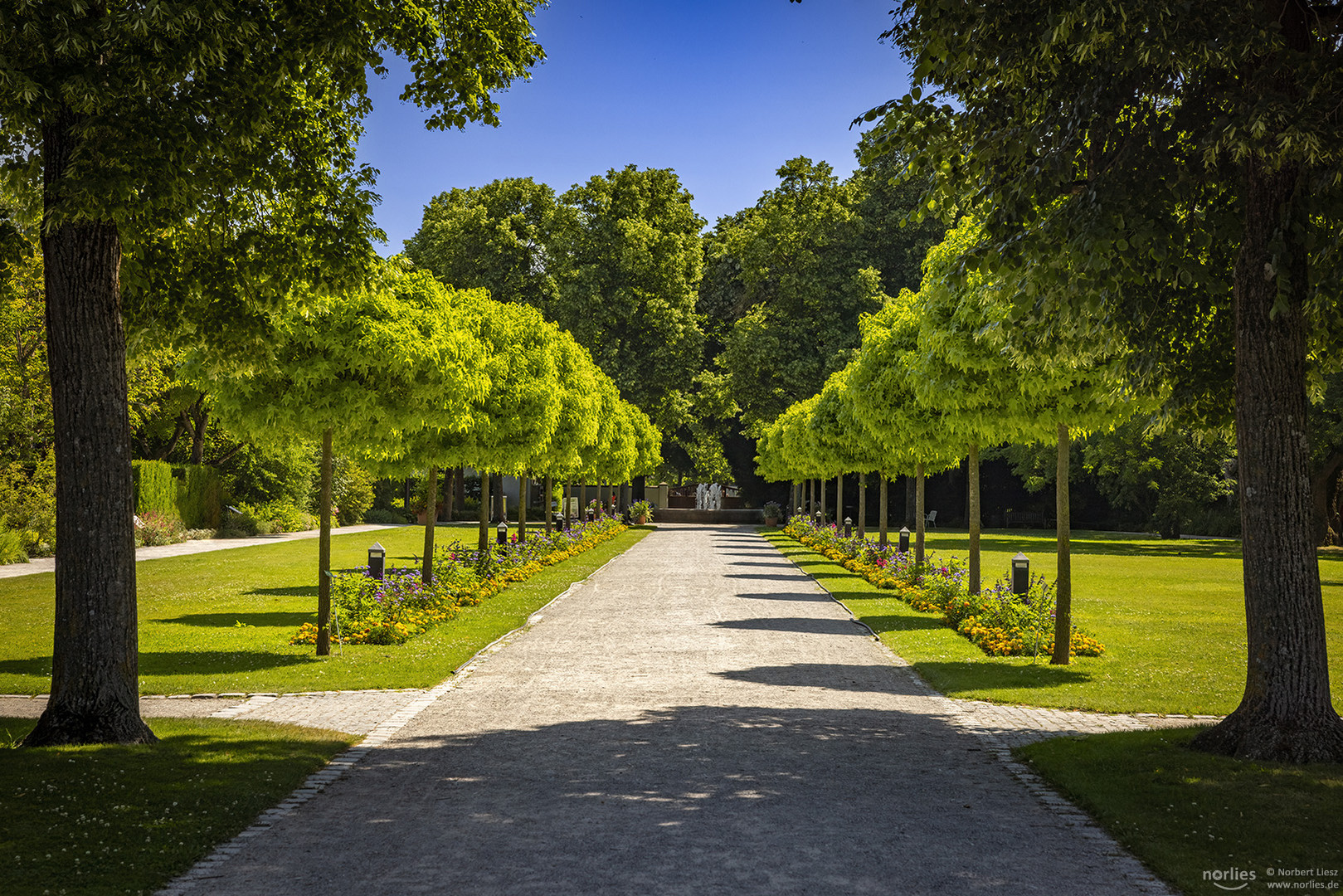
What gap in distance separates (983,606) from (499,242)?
4173cm

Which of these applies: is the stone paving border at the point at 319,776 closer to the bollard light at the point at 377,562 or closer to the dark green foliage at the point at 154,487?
the bollard light at the point at 377,562

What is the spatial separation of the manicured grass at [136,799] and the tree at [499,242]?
45.2 m

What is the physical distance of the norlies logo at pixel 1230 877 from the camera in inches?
199

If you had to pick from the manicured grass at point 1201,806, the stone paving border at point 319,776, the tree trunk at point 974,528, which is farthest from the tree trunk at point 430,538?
the manicured grass at point 1201,806

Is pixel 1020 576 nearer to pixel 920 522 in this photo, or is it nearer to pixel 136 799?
pixel 920 522

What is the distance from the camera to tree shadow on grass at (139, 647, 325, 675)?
36.9 ft

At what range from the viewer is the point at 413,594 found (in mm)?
15000

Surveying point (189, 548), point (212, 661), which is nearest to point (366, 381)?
point (212, 661)

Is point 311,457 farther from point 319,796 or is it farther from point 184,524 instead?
point 319,796

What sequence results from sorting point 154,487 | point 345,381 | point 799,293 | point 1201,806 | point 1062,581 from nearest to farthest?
point 1201,806 < point 1062,581 < point 345,381 < point 154,487 < point 799,293

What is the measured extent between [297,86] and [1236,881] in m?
8.94

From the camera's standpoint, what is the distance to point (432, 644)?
12.9m

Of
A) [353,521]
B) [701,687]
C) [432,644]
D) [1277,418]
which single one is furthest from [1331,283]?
[353,521]

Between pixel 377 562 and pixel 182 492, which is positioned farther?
pixel 182 492
